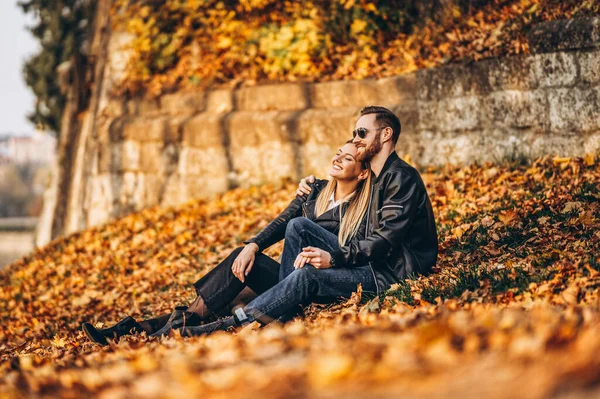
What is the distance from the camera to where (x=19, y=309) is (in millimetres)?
9180

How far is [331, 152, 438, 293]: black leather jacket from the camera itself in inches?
203

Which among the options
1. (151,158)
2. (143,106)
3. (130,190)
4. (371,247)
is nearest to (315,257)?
(371,247)

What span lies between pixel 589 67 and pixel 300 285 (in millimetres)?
4663

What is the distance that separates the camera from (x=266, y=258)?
5672 mm

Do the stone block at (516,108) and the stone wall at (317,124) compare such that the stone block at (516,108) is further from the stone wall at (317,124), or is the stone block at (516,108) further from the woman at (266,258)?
the woman at (266,258)

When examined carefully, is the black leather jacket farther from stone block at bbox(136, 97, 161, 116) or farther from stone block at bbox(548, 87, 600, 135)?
stone block at bbox(136, 97, 161, 116)

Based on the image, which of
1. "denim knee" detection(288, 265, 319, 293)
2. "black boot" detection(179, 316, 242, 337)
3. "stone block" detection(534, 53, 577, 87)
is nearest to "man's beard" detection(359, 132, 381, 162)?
"denim knee" detection(288, 265, 319, 293)

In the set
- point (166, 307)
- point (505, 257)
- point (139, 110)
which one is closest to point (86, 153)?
point (139, 110)

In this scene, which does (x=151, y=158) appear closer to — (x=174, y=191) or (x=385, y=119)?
(x=174, y=191)

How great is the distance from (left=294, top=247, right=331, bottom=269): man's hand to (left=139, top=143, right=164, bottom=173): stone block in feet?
26.0

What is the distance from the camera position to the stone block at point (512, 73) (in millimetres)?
8641

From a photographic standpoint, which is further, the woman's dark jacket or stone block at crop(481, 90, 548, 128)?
stone block at crop(481, 90, 548, 128)

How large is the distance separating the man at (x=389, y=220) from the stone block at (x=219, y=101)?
22.2 ft

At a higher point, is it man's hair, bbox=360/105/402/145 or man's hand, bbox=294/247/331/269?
man's hair, bbox=360/105/402/145
